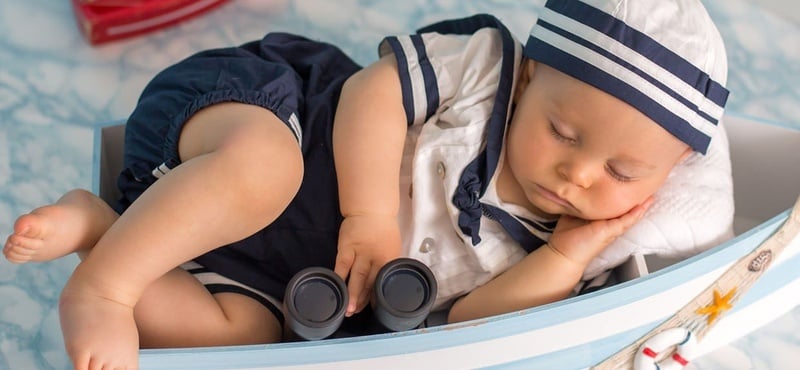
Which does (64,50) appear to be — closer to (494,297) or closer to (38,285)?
(38,285)

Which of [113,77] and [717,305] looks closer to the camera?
[717,305]

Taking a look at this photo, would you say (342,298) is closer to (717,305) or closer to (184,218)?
(184,218)

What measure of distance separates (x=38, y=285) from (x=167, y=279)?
1.14 ft

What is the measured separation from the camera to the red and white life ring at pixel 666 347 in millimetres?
869

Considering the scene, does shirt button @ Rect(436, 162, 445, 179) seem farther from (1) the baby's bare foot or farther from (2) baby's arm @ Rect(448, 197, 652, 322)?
(1) the baby's bare foot

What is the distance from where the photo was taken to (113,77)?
A: 4.04 ft

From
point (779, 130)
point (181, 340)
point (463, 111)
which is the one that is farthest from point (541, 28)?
point (181, 340)

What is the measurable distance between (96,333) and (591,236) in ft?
1.59

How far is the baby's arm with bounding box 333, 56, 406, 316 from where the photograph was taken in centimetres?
84

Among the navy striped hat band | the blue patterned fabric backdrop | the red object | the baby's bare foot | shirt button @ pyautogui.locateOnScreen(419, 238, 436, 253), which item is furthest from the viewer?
the red object

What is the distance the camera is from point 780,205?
107 centimetres

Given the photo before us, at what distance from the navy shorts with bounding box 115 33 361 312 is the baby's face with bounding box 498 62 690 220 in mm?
208

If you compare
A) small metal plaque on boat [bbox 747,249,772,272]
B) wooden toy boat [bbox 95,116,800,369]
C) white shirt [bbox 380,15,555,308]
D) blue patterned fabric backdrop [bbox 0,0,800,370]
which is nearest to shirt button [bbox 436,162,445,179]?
white shirt [bbox 380,15,555,308]

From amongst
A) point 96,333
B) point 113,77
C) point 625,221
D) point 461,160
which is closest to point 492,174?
point 461,160
